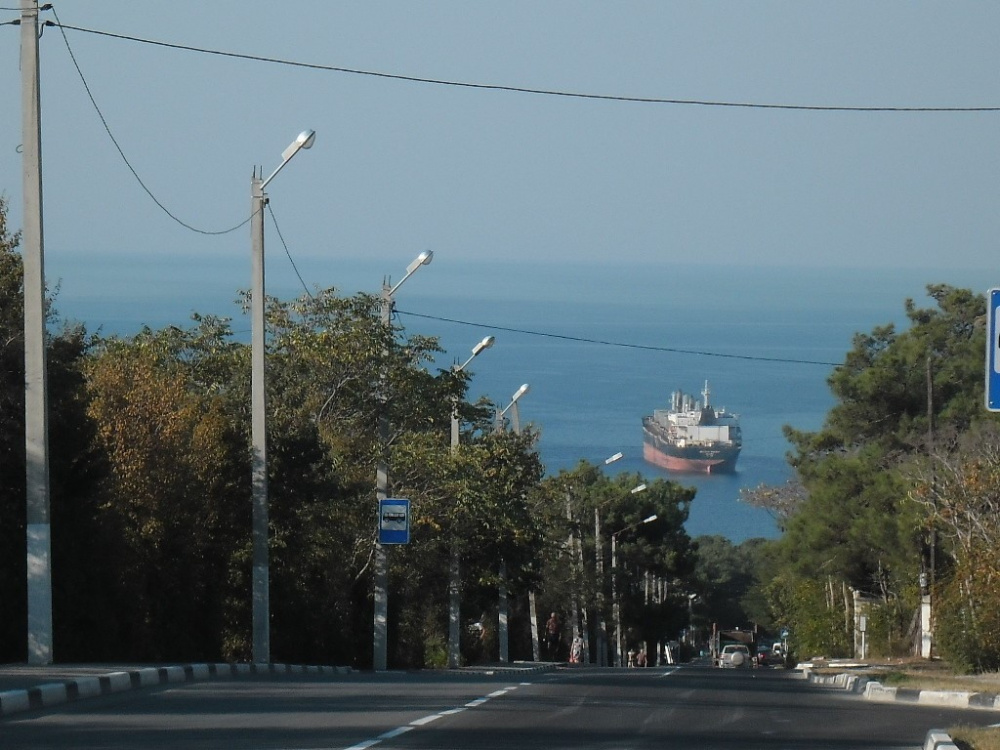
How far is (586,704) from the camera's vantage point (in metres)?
14.9

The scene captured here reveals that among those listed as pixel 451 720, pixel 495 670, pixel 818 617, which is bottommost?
pixel 818 617

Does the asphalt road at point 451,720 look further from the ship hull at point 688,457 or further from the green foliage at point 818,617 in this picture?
the ship hull at point 688,457

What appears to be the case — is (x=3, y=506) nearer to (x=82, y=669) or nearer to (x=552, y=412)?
(x=82, y=669)

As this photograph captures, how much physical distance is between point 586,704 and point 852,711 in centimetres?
267

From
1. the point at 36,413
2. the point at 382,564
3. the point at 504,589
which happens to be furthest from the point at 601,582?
the point at 36,413

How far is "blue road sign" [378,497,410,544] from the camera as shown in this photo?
2970 centimetres

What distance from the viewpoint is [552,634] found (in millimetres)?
65250

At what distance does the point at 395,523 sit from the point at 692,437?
124823mm

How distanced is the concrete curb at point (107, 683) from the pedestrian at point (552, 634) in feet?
143

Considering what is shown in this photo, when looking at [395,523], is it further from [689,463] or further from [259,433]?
[689,463]

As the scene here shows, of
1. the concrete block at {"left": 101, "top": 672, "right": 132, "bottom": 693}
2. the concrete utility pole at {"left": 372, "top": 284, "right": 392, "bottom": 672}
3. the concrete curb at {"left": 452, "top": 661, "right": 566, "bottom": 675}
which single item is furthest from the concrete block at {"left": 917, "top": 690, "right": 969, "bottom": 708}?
the concrete utility pole at {"left": 372, "top": 284, "right": 392, "bottom": 672}

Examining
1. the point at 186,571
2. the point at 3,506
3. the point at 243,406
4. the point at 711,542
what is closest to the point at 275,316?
the point at 243,406

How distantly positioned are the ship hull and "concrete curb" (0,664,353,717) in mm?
134329

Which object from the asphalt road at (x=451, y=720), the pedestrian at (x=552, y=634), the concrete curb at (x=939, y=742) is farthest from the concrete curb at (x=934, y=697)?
the pedestrian at (x=552, y=634)
